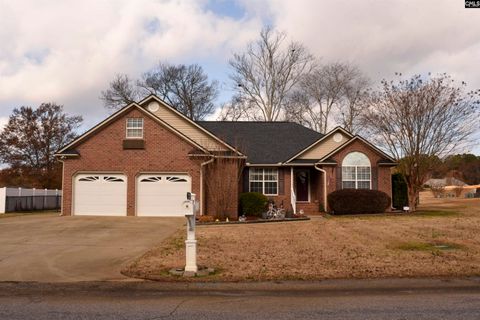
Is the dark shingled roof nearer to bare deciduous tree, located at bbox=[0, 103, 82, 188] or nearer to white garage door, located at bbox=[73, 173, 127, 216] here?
white garage door, located at bbox=[73, 173, 127, 216]

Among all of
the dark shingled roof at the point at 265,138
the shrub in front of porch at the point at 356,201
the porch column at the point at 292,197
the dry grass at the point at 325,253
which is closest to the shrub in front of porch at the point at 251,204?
the porch column at the point at 292,197

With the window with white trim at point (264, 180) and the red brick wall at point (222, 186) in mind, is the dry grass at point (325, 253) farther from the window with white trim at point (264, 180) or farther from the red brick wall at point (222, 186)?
the window with white trim at point (264, 180)

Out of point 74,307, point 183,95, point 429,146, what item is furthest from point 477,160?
point 74,307

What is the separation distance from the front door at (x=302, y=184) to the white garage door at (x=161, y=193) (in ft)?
25.8

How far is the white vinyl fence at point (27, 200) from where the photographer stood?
3145 centimetres

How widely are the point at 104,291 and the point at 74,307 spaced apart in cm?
124

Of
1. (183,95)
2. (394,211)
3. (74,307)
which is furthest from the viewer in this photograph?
(183,95)

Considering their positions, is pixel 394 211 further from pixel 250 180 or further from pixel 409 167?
pixel 250 180

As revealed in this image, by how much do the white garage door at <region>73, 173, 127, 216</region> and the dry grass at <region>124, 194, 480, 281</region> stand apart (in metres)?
7.61

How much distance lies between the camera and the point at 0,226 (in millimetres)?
19391

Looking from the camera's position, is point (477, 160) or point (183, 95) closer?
point (183, 95)

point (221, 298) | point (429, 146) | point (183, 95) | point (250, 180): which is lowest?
point (221, 298)

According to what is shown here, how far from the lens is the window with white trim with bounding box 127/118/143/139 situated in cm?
2461

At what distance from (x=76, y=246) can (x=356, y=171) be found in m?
17.6
